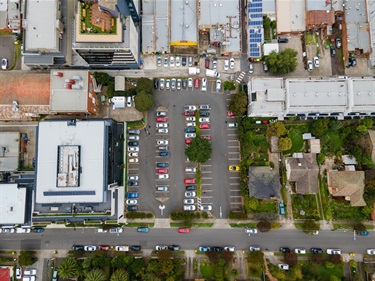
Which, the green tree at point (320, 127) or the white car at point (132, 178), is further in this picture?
the white car at point (132, 178)

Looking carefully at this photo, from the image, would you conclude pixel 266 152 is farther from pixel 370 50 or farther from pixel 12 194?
pixel 12 194

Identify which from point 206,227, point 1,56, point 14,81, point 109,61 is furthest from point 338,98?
point 1,56

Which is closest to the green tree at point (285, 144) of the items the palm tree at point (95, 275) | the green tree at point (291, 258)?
the green tree at point (291, 258)

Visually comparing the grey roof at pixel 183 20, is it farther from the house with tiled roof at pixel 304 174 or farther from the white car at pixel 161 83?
the house with tiled roof at pixel 304 174

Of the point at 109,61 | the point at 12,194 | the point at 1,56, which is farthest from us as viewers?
the point at 1,56

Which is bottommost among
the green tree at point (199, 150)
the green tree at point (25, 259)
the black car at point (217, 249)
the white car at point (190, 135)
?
the green tree at point (25, 259)

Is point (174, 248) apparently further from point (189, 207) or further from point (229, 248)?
point (229, 248)

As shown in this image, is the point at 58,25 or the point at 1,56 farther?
the point at 1,56
